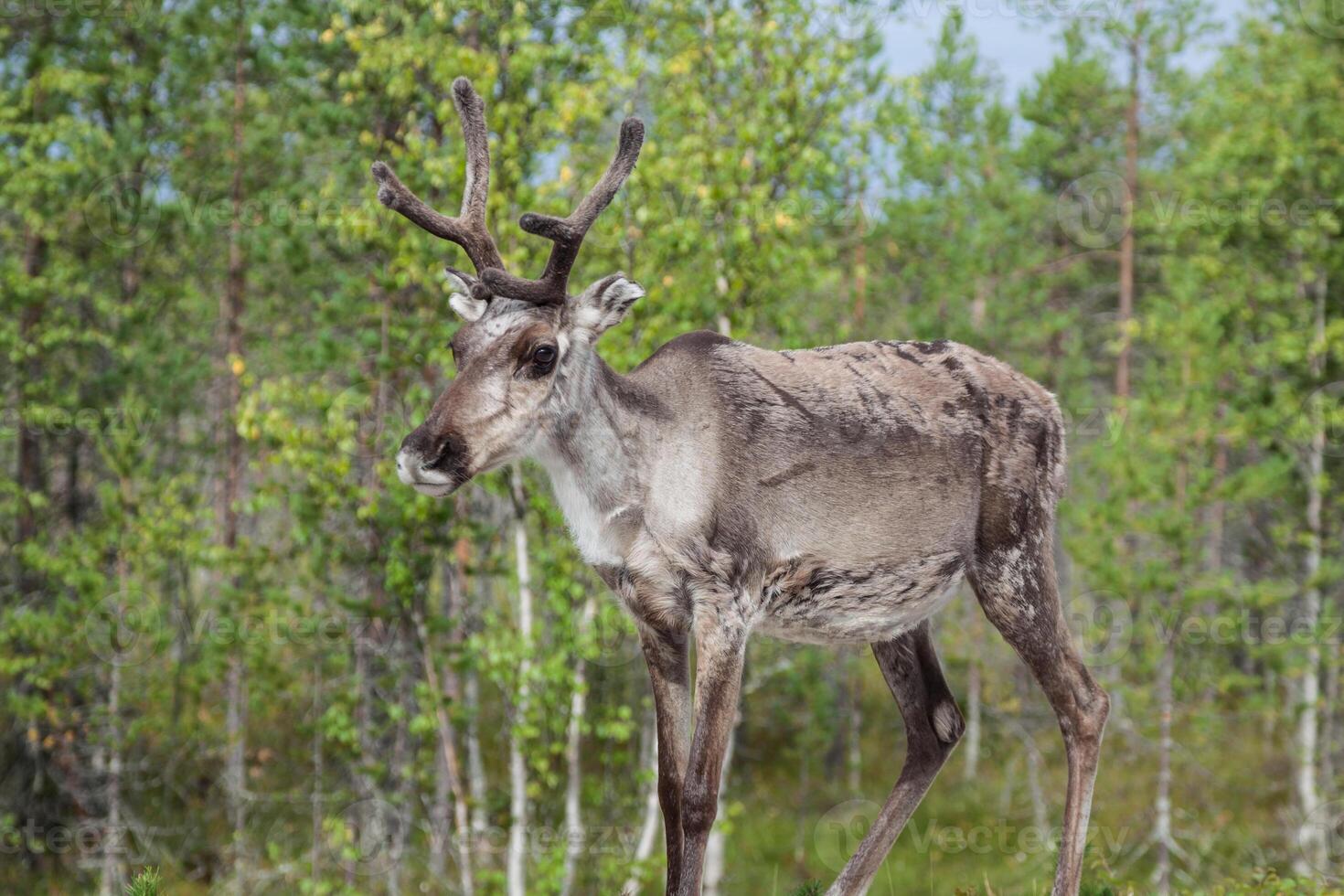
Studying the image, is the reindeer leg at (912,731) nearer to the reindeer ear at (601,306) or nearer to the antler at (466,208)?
the reindeer ear at (601,306)

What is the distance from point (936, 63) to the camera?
2211cm

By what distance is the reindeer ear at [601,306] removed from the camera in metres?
5.09

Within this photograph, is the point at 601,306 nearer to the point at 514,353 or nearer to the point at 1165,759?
the point at 514,353

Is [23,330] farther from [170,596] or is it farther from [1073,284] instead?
[1073,284]

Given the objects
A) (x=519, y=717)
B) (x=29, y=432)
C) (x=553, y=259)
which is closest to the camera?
(x=553, y=259)

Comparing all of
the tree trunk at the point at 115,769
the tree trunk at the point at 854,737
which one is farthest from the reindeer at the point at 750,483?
the tree trunk at the point at 854,737

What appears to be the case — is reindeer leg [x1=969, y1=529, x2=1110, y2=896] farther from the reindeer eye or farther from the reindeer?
the reindeer eye

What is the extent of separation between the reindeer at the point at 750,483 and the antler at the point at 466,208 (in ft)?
0.04

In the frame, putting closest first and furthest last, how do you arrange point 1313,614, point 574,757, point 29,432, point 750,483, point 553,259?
point 553,259
point 750,483
point 574,757
point 29,432
point 1313,614

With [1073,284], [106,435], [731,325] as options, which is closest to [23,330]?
[106,435]

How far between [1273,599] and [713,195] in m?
9.62

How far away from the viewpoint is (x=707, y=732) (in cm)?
495

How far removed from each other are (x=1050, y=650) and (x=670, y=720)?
69.9 inches

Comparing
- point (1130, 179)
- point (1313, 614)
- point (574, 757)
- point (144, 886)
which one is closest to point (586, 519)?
point (144, 886)
